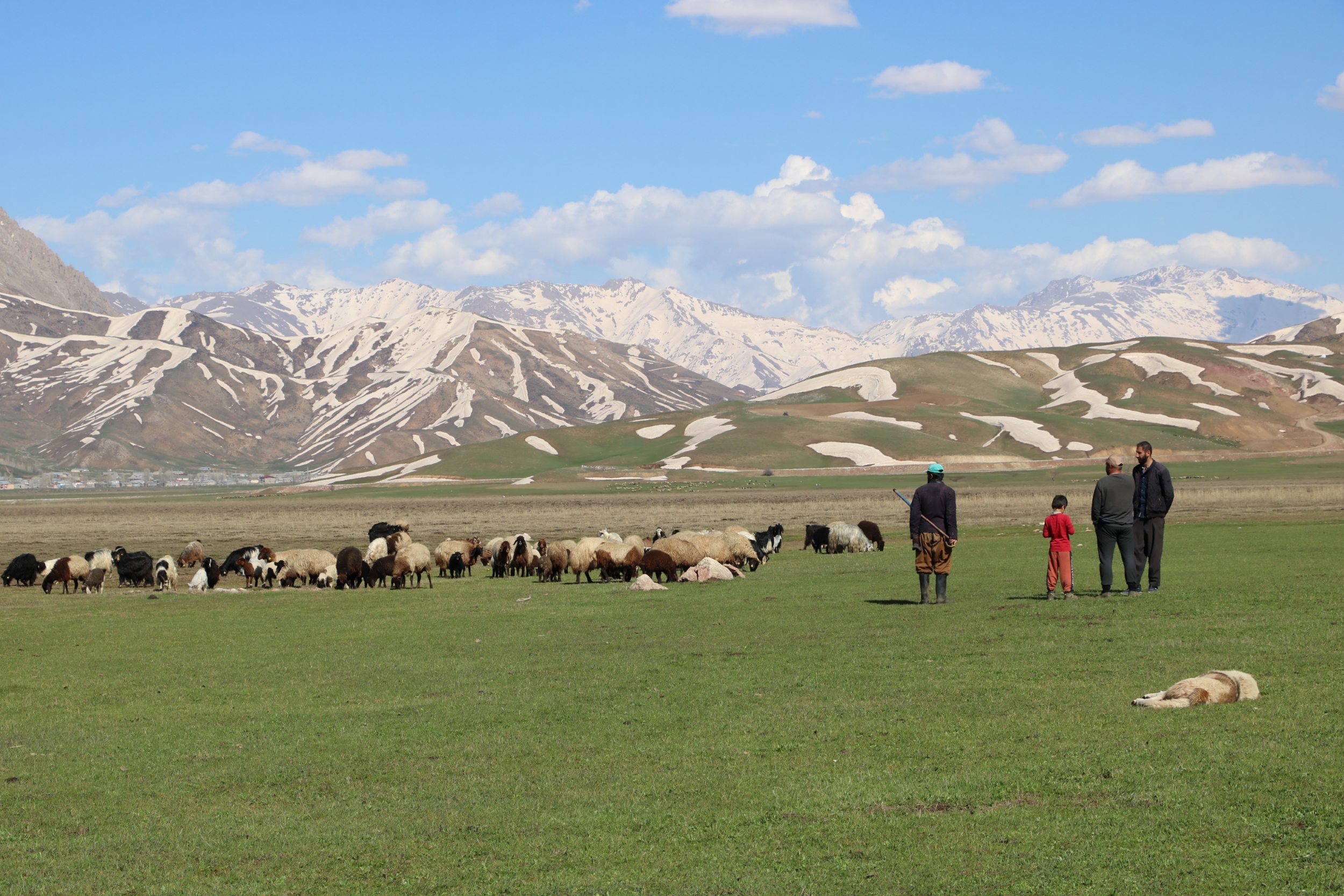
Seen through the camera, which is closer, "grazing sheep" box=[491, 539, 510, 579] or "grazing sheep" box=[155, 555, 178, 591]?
"grazing sheep" box=[155, 555, 178, 591]

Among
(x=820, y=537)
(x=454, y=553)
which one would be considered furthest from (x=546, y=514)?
(x=454, y=553)

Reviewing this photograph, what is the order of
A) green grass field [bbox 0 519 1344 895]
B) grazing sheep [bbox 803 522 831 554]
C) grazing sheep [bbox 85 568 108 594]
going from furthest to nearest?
grazing sheep [bbox 803 522 831 554], grazing sheep [bbox 85 568 108 594], green grass field [bbox 0 519 1344 895]

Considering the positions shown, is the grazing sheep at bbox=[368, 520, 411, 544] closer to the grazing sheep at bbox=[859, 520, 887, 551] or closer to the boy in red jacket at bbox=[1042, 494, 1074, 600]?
the grazing sheep at bbox=[859, 520, 887, 551]

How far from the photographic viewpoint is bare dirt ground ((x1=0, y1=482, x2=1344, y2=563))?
63.4m

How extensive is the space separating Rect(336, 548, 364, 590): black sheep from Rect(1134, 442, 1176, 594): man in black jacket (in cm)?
2530

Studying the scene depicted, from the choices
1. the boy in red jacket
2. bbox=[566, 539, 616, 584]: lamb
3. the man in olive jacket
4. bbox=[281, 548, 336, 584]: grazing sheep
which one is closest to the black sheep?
bbox=[281, 548, 336, 584]: grazing sheep

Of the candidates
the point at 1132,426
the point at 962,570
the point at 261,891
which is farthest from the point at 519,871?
the point at 1132,426

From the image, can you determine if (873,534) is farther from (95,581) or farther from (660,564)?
(95,581)

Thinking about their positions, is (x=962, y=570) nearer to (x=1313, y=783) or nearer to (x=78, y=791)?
(x=1313, y=783)

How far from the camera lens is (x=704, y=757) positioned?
12.8 meters

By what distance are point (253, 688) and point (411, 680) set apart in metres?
2.55

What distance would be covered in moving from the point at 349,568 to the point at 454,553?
16.6ft

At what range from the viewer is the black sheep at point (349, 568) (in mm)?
38281

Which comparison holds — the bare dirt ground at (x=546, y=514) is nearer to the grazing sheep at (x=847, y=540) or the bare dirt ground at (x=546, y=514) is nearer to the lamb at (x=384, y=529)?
the lamb at (x=384, y=529)
